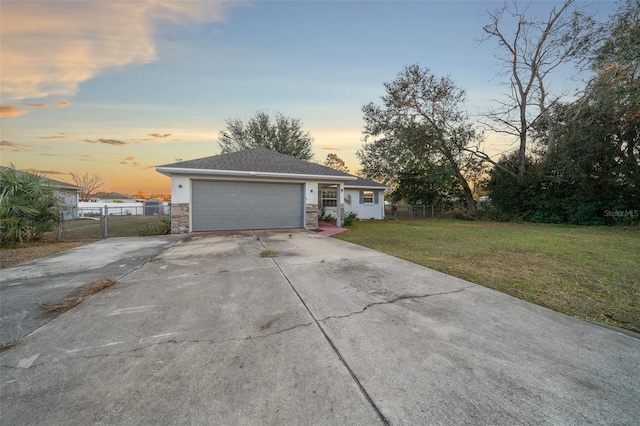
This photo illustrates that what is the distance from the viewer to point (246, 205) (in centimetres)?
1057

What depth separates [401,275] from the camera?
4.63 metres

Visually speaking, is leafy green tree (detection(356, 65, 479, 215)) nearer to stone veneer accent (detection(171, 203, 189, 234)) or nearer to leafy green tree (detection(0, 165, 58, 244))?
stone veneer accent (detection(171, 203, 189, 234))

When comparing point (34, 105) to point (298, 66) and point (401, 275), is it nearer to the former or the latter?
point (298, 66)

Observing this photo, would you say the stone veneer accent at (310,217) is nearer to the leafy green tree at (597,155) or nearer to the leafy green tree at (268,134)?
the leafy green tree at (597,155)

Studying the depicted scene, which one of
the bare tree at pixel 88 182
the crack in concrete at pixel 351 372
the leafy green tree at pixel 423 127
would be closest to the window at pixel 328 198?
the leafy green tree at pixel 423 127

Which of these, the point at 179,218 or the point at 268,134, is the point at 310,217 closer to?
the point at 179,218

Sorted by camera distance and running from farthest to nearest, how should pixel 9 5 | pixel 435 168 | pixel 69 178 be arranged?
pixel 69 178 → pixel 435 168 → pixel 9 5

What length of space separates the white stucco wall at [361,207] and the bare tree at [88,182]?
43978 millimetres

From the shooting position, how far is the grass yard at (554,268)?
3389mm

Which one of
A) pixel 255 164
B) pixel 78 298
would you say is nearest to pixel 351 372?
pixel 78 298

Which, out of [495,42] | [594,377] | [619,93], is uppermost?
[495,42]

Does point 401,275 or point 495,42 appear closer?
point 401,275

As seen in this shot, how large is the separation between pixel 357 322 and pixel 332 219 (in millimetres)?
13564

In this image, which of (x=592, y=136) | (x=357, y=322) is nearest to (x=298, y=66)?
(x=357, y=322)
